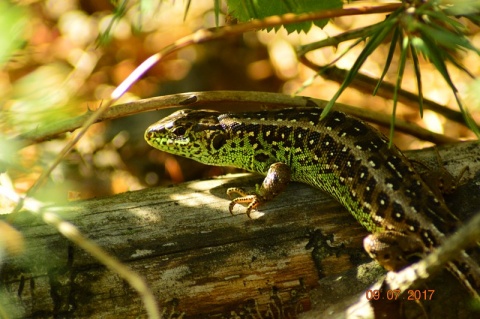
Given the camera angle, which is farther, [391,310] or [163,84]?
[163,84]

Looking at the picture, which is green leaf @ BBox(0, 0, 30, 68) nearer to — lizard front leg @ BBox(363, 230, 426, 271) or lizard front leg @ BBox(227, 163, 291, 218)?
lizard front leg @ BBox(227, 163, 291, 218)

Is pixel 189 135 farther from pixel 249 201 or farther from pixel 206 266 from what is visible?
pixel 206 266

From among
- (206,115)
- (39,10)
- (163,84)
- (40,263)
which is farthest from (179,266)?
(39,10)

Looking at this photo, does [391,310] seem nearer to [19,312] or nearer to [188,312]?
[188,312]

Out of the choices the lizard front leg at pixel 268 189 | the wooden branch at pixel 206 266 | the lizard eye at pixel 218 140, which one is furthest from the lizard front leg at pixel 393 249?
the lizard eye at pixel 218 140

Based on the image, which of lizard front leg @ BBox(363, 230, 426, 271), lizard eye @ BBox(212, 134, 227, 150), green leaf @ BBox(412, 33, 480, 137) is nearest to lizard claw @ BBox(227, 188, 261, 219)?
lizard eye @ BBox(212, 134, 227, 150)

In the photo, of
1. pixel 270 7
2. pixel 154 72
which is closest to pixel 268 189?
pixel 270 7
